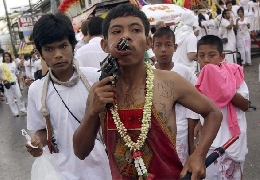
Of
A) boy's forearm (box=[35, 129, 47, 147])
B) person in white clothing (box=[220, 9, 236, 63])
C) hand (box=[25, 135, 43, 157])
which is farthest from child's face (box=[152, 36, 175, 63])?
person in white clothing (box=[220, 9, 236, 63])

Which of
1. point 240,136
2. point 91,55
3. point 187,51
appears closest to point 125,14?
point 240,136

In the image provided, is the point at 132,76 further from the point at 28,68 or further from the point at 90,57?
the point at 28,68

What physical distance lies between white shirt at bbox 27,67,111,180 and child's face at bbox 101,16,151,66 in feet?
2.35

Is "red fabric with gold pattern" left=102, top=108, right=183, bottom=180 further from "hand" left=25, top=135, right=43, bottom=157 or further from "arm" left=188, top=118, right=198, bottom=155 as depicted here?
"arm" left=188, top=118, right=198, bottom=155

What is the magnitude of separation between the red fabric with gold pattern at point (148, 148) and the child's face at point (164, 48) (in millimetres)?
1825

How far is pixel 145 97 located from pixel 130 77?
0.43ft

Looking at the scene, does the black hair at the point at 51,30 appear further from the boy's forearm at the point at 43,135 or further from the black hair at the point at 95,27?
the black hair at the point at 95,27

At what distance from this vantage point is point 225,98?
9.78ft

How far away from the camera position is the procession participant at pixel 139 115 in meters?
1.65

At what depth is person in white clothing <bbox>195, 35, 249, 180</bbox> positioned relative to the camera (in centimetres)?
299

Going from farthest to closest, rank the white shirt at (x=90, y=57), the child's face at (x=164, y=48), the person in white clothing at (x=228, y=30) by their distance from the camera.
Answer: the person in white clothing at (x=228, y=30) → the white shirt at (x=90, y=57) → the child's face at (x=164, y=48)

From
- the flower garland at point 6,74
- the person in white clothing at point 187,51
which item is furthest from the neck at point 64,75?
the flower garland at point 6,74

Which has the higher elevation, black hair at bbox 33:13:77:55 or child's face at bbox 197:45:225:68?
black hair at bbox 33:13:77:55

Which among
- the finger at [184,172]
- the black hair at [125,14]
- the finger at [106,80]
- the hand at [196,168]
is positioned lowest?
the finger at [184,172]
